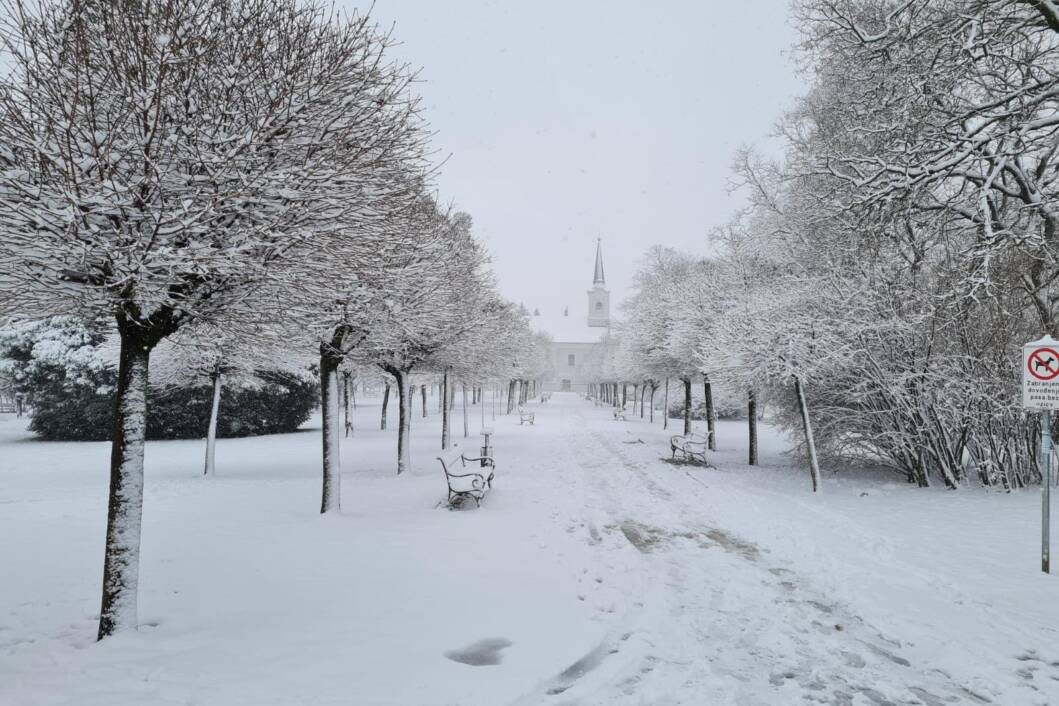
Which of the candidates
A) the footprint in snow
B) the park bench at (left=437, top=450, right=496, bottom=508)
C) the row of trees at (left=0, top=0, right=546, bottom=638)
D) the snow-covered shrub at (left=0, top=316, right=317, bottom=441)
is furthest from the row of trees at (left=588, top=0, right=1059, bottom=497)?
the snow-covered shrub at (left=0, top=316, right=317, bottom=441)

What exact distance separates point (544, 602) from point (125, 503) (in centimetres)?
384

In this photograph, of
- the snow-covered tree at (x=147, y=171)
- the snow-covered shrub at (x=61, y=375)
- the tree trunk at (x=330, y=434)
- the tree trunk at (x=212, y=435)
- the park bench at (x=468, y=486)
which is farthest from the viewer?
the snow-covered shrub at (x=61, y=375)

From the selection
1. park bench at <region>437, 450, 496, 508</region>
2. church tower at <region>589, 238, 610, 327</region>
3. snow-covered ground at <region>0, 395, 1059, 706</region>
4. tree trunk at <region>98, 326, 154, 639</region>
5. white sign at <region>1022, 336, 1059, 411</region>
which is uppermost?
church tower at <region>589, 238, 610, 327</region>

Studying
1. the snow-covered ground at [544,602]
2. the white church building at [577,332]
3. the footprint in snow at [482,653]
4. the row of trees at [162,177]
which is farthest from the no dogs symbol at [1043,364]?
the white church building at [577,332]

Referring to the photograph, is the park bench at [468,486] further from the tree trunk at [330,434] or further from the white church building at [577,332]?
the white church building at [577,332]

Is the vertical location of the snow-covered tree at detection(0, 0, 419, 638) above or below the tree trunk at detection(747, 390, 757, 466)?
above

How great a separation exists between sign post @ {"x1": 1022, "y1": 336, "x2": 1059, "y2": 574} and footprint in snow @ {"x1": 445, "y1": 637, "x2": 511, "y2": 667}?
6.44 m

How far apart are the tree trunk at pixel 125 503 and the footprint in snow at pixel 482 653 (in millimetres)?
2780

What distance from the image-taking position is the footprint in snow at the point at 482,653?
4.00m

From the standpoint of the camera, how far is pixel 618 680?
3789 millimetres

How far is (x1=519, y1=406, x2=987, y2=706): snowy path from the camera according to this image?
3656 mm

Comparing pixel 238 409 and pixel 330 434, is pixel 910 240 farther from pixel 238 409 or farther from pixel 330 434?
pixel 238 409

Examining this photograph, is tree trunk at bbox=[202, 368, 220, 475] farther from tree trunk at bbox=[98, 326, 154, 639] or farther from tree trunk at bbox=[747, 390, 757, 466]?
tree trunk at bbox=[747, 390, 757, 466]

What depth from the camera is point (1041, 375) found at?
6.21 meters
